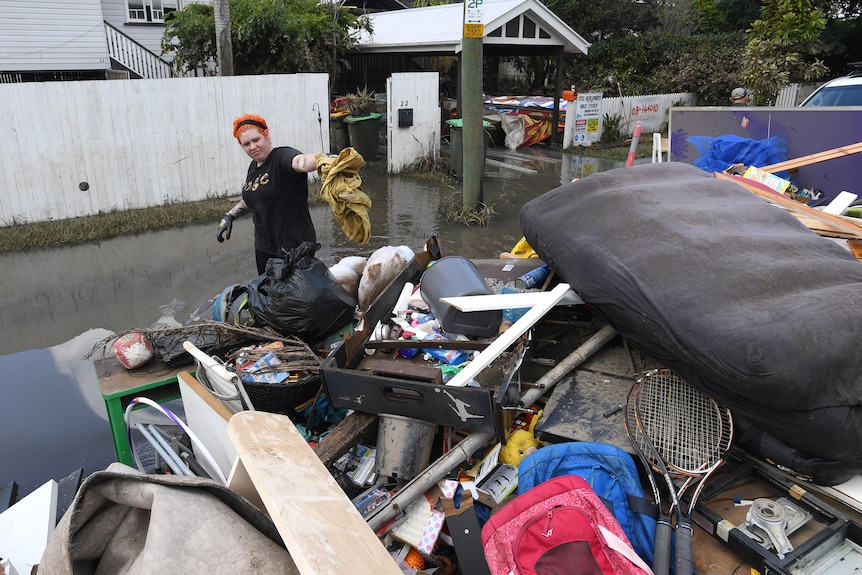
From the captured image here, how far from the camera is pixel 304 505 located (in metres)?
1.29

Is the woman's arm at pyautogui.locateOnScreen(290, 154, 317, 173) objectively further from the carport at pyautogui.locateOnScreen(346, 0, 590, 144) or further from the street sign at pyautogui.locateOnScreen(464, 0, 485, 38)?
the carport at pyautogui.locateOnScreen(346, 0, 590, 144)

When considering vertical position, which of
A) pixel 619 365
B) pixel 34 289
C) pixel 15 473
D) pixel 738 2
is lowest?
pixel 15 473

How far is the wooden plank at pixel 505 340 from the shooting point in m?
2.34

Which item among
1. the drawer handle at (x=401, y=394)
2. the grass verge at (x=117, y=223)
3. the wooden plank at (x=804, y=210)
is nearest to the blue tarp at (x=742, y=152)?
the wooden plank at (x=804, y=210)

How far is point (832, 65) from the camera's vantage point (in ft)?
49.6

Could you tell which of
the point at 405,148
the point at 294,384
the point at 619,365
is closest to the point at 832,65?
the point at 405,148

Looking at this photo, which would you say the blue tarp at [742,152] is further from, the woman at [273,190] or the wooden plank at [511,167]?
the wooden plank at [511,167]

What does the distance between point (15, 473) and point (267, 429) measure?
7.79ft

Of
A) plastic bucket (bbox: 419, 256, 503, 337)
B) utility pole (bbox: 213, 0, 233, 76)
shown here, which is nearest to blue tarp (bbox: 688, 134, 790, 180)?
plastic bucket (bbox: 419, 256, 503, 337)

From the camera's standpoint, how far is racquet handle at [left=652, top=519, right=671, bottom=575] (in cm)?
172

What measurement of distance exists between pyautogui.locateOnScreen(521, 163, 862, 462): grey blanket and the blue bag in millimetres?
430

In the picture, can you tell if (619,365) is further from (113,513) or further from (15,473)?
(15,473)

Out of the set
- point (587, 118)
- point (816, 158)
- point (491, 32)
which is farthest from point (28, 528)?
point (587, 118)

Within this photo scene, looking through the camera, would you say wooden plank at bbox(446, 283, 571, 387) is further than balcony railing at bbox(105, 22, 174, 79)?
No
